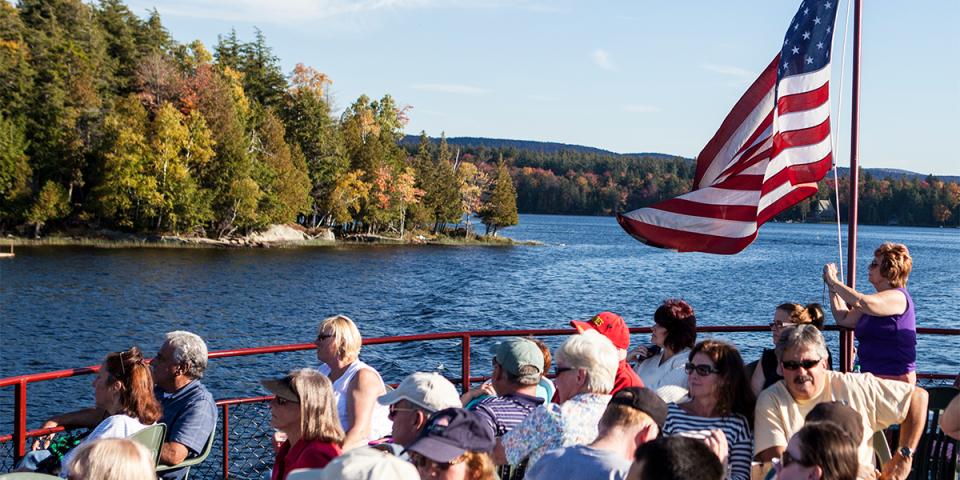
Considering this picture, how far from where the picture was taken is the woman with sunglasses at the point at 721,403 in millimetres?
4164

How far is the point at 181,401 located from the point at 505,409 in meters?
1.99

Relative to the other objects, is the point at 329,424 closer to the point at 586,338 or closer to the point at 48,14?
the point at 586,338

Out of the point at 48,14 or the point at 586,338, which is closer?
the point at 586,338

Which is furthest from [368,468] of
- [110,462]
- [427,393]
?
[427,393]

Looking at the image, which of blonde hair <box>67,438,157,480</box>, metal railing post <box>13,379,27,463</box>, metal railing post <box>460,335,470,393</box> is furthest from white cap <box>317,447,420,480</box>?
metal railing post <box>460,335,470,393</box>

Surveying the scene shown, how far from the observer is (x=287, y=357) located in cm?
2500

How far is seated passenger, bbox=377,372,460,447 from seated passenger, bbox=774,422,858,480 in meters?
1.48

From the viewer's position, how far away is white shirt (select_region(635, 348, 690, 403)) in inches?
180

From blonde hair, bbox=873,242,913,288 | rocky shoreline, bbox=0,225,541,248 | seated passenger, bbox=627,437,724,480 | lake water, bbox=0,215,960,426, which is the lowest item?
lake water, bbox=0,215,960,426

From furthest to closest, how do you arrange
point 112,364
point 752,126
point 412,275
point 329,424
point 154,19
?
point 154,19, point 412,275, point 752,126, point 112,364, point 329,424

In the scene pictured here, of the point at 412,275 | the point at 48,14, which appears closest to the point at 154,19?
the point at 48,14

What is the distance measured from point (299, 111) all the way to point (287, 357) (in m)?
68.1

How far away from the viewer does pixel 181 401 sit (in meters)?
5.12

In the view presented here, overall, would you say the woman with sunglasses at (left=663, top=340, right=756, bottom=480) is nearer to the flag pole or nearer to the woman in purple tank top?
the woman in purple tank top
